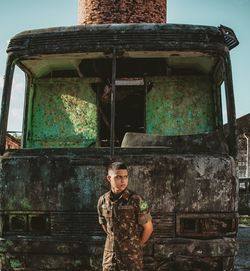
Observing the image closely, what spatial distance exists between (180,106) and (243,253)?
12.1ft

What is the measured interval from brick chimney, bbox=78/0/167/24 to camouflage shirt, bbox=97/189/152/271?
10818mm

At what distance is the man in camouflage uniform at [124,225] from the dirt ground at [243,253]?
3.25 metres

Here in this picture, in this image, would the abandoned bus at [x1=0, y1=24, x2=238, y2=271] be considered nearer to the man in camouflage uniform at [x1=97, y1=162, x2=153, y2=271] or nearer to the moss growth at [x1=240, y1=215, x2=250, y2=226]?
the man in camouflage uniform at [x1=97, y1=162, x2=153, y2=271]

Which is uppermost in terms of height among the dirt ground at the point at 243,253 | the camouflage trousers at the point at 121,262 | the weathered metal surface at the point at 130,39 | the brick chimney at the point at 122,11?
the brick chimney at the point at 122,11

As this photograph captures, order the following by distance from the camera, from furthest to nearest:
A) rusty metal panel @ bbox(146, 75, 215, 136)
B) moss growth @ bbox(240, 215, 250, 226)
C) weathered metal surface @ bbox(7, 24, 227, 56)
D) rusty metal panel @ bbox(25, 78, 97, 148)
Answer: moss growth @ bbox(240, 215, 250, 226)
rusty metal panel @ bbox(25, 78, 97, 148)
rusty metal panel @ bbox(146, 75, 215, 136)
weathered metal surface @ bbox(7, 24, 227, 56)

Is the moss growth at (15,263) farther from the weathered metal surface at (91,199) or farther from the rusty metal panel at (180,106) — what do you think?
the rusty metal panel at (180,106)

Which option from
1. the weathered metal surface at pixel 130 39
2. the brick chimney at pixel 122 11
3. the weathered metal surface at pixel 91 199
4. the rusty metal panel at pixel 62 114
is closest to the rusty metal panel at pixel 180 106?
the rusty metal panel at pixel 62 114

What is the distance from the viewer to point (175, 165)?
12.8 feet

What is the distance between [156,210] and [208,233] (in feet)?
1.63

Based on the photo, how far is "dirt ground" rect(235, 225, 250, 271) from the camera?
6191 millimetres

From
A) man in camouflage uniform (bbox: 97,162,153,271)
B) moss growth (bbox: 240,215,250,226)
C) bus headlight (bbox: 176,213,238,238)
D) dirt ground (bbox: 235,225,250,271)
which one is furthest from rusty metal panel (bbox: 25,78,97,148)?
moss growth (bbox: 240,215,250,226)

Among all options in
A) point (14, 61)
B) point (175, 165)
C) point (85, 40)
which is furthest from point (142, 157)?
point (14, 61)

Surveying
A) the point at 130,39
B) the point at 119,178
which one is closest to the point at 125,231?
the point at 119,178

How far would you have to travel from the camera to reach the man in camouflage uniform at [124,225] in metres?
3.18
